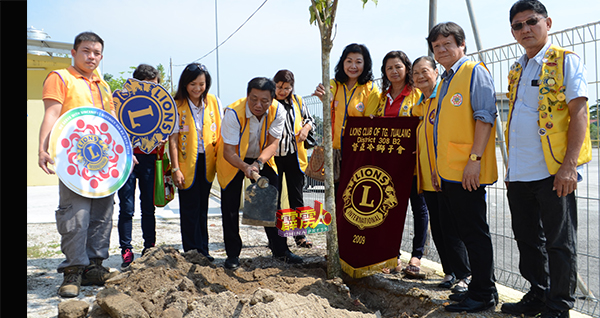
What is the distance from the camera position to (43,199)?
9672 mm

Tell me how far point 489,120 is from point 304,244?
267 centimetres

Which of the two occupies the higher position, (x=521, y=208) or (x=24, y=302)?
(x=521, y=208)

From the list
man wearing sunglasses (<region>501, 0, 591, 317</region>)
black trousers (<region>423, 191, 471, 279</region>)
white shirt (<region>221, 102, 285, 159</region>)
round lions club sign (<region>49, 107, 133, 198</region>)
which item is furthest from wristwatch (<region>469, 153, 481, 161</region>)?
round lions club sign (<region>49, 107, 133, 198</region>)

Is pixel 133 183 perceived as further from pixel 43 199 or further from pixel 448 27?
pixel 43 199

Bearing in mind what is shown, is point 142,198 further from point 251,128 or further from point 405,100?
point 405,100

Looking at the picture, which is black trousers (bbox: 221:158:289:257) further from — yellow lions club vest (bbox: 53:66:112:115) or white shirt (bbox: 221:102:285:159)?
yellow lions club vest (bbox: 53:66:112:115)

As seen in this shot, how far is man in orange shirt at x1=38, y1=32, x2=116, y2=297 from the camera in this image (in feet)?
11.5

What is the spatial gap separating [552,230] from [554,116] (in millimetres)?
702

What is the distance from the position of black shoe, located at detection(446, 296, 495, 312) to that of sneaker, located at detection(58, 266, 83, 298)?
2.82 meters

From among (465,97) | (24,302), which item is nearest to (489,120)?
(465,97)

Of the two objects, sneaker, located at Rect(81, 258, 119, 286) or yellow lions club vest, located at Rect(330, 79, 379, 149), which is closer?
sneaker, located at Rect(81, 258, 119, 286)

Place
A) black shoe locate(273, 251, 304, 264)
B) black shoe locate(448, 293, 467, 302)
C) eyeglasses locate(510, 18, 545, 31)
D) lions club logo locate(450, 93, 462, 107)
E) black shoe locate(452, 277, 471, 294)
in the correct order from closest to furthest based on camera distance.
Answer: eyeglasses locate(510, 18, 545, 31) → lions club logo locate(450, 93, 462, 107) → black shoe locate(448, 293, 467, 302) → black shoe locate(452, 277, 471, 294) → black shoe locate(273, 251, 304, 264)

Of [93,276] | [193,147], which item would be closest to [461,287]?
[193,147]

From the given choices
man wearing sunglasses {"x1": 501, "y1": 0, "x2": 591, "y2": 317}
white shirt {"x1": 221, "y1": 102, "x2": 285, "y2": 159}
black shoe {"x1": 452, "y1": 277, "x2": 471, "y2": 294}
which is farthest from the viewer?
white shirt {"x1": 221, "y1": 102, "x2": 285, "y2": 159}
